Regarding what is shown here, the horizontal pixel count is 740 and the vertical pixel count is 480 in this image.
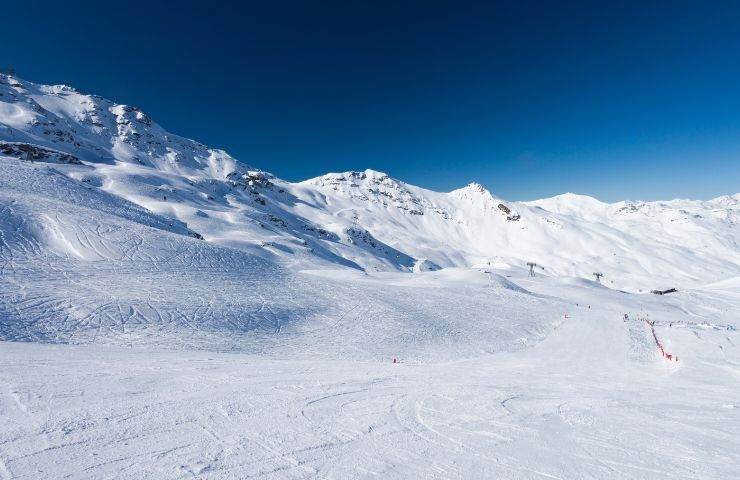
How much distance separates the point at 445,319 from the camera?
1135 inches

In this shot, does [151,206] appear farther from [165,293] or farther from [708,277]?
[708,277]

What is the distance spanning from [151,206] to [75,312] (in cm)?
7530

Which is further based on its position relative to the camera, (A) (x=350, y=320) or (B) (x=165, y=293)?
(A) (x=350, y=320)

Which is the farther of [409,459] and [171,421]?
[171,421]

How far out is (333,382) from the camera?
37.6 ft

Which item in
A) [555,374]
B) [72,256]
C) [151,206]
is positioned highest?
[151,206]

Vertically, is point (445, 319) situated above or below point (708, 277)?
below

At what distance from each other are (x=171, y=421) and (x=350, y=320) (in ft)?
61.5

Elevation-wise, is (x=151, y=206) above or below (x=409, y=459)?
above

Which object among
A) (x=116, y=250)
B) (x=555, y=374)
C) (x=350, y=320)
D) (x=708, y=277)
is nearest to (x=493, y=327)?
(x=350, y=320)

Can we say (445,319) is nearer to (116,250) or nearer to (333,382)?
(333,382)

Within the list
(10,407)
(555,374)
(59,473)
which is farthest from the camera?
(555,374)

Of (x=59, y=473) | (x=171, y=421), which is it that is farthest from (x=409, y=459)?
(x=59, y=473)

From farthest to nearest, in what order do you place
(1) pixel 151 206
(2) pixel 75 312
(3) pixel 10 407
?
1. (1) pixel 151 206
2. (2) pixel 75 312
3. (3) pixel 10 407
